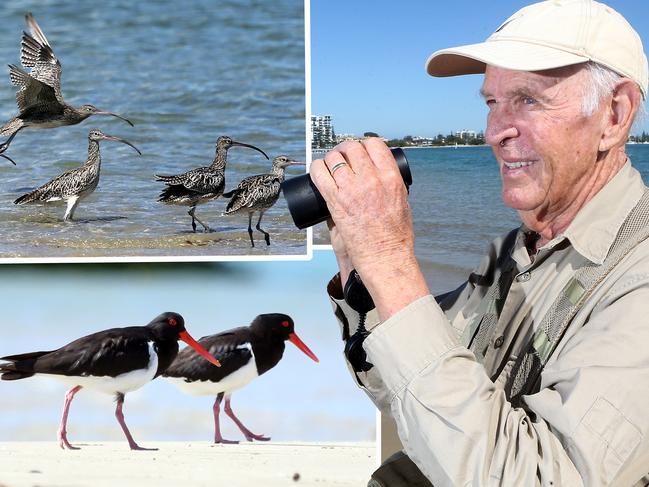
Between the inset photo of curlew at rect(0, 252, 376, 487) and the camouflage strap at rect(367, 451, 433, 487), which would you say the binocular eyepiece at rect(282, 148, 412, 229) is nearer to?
the camouflage strap at rect(367, 451, 433, 487)

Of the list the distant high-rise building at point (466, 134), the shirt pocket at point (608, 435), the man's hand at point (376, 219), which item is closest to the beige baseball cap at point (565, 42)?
the man's hand at point (376, 219)

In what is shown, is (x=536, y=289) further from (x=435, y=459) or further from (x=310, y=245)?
(x=310, y=245)

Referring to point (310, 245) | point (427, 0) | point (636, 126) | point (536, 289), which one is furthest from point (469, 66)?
point (427, 0)

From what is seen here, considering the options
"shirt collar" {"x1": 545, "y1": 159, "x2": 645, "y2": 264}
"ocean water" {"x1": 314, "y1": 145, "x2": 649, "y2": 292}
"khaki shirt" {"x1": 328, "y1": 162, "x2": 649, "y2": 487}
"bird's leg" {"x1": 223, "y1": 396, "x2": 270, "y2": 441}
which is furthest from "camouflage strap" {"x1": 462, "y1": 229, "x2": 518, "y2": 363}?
"ocean water" {"x1": 314, "y1": 145, "x2": 649, "y2": 292}

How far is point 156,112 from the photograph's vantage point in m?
2.72

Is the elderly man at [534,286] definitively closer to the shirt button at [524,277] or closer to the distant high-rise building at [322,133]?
the shirt button at [524,277]

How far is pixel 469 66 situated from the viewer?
3.92 feet

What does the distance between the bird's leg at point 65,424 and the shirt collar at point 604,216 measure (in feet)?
6.23

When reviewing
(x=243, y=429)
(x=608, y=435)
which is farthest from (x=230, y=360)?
(x=608, y=435)

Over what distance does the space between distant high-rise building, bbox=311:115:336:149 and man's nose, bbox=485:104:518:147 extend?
1740 millimetres

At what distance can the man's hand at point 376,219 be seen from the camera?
2.69 feet

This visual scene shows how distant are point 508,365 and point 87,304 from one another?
186cm

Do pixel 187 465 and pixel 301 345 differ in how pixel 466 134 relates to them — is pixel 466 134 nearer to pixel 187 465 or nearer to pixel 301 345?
pixel 301 345

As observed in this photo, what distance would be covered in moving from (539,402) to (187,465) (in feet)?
6.19
